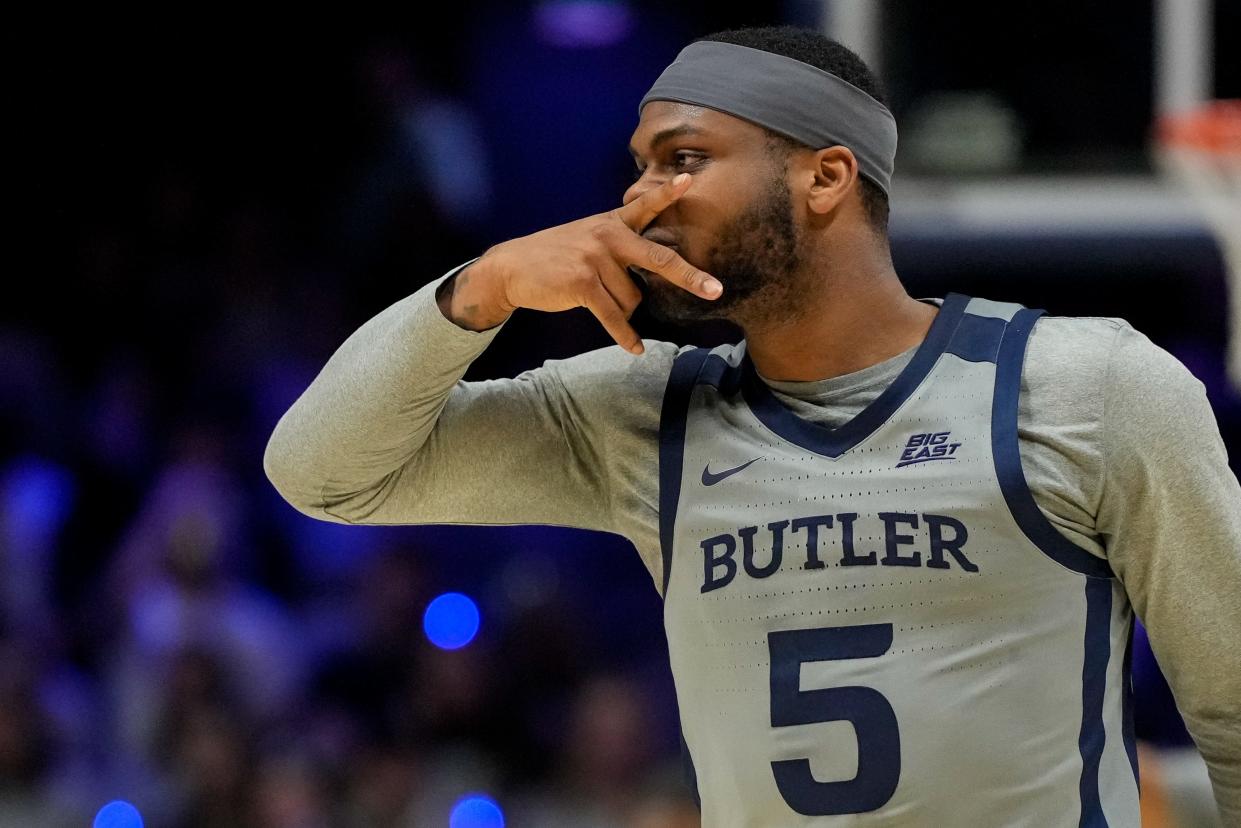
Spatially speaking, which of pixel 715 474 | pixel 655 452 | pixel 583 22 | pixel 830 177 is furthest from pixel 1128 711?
pixel 583 22

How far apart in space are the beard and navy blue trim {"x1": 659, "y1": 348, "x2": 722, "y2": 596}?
6.0 inches

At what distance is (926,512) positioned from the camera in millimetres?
2383

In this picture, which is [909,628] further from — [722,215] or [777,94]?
[777,94]

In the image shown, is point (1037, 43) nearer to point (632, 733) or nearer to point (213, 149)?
point (632, 733)

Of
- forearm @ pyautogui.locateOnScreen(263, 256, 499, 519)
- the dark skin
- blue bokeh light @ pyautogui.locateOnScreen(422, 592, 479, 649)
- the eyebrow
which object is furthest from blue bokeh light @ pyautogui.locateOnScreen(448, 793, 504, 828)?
the eyebrow

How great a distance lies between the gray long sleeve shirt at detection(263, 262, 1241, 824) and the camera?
2338 millimetres

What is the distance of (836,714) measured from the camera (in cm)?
235

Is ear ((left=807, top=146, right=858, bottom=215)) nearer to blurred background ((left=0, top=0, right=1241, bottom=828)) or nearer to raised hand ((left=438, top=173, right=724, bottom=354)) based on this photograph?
A: raised hand ((left=438, top=173, right=724, bottom=354))

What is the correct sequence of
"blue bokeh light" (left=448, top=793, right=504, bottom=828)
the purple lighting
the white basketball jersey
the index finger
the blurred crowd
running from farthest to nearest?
1. the purple lighting
2. the blurred crowd
3. "blue bokeh light" (left=448, top=793, right=504, bottom=828)
4. the index finger
5. the white basketball jersey

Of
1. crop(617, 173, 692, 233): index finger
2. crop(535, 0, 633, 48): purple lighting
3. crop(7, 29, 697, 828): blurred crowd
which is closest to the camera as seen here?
crop(617, 173, 692, 233): index finger

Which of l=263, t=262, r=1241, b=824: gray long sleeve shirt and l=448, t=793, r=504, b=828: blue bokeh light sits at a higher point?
l=263, t=262, r=1241, b=824: gray long sleeve shirt

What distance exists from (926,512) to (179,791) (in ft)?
13.9

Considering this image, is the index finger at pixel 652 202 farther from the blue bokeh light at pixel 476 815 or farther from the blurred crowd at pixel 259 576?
the blue bokeh light at pixel 476 815

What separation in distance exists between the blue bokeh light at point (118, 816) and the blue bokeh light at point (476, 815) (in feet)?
3.65
